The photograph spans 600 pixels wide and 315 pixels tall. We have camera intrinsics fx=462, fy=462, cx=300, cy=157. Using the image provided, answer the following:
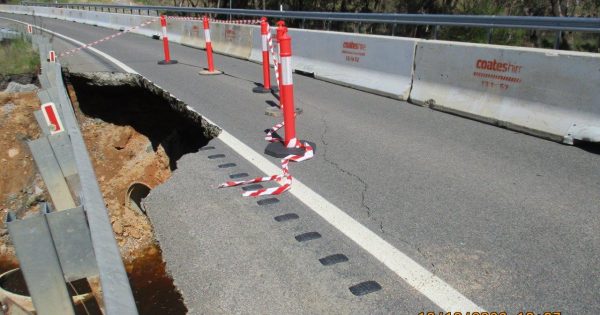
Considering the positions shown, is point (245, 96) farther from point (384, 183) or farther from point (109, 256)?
point (109, 256)

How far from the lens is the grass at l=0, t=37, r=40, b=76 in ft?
46.4

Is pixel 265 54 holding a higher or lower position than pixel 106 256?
higher

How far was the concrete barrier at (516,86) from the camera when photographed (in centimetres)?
579

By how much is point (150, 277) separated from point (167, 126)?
259 inches

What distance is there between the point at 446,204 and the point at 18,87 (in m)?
13.4

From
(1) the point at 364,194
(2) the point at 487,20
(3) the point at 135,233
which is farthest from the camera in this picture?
(2) the point at 487,20

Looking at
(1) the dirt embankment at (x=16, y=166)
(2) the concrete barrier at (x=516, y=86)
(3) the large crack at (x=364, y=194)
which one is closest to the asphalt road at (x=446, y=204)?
(3) the large crack at (x=364, y=194)

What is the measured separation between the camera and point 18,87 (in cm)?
1336

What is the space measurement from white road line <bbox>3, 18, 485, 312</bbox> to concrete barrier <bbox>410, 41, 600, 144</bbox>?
142 inches

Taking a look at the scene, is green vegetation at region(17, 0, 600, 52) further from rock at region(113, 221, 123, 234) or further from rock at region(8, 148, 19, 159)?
rock at region(113, 221, 123, 234)

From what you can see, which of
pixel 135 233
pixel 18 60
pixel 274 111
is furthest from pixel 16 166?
pixel 274 111

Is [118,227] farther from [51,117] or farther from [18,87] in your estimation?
[18,87]

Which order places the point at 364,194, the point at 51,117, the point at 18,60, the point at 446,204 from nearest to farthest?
the point at 446,204 → the point at 51,117 → the point at 364,194 → the point at 18,60

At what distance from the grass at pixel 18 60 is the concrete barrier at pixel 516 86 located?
12237mm
